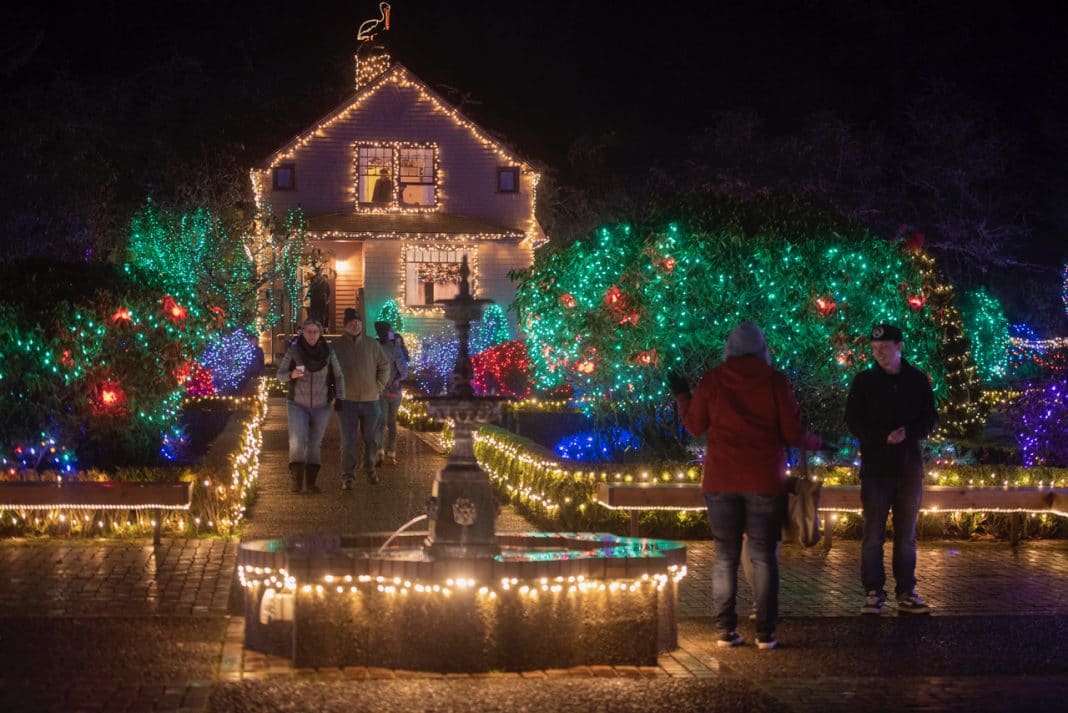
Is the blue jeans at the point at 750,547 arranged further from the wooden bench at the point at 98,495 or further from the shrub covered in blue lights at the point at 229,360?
the shrub covered in blue lights at the point at 229,360

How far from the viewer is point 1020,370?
34406 millimetres

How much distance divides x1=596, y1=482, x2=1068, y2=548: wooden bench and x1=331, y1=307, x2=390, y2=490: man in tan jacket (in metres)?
4.00

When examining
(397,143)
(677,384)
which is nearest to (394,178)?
(397,143)

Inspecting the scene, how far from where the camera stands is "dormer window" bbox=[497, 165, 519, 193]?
41719 mm

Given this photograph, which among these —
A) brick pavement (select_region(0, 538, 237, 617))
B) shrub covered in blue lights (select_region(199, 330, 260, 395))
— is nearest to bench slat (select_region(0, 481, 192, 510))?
brick pavement (select_region(0, 538, 237, 617))

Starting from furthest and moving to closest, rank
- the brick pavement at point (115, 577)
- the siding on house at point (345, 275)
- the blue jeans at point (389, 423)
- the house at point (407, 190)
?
the siding on house at point (345, 275) < the house at point (407, 190) < the blue jeans at point (389, 423) < the brick pavement at point (115, 577)

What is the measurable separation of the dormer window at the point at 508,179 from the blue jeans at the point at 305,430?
83.7 ft

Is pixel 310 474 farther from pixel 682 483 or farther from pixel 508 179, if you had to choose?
pixel 508 179

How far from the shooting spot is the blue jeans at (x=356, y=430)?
16859mm

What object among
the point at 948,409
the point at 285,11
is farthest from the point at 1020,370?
the point at 285,11

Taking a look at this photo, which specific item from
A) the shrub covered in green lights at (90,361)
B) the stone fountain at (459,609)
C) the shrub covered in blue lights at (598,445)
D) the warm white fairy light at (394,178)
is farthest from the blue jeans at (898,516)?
the warm white fairy light at (394,178)

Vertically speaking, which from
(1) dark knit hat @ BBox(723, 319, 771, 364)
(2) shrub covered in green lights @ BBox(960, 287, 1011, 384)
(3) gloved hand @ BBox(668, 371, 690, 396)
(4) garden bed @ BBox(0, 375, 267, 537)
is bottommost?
(4) garden bed @ BBox(0, 375, 267, 537)

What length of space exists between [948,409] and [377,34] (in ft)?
85.5

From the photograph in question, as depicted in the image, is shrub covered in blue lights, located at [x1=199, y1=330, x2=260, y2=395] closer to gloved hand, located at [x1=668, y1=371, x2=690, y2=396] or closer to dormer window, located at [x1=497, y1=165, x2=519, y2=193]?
dormer window, located at [x1=497, y1=165, x2=519, y2=193]
